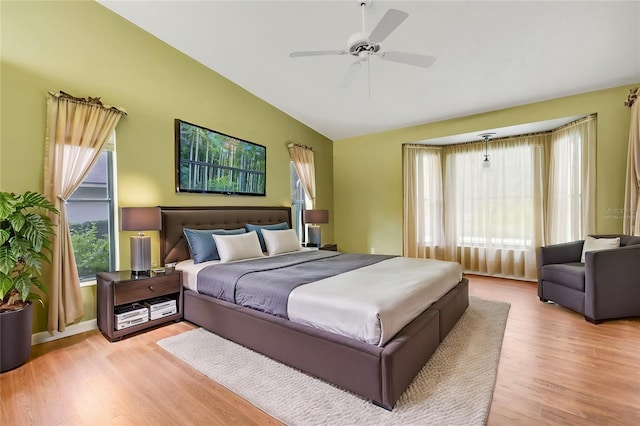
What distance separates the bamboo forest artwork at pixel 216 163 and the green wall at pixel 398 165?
210cm

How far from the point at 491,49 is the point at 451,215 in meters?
3.15

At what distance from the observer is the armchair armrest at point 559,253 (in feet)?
12.5

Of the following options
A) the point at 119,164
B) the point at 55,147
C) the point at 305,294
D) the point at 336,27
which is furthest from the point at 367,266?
the point at 55,147

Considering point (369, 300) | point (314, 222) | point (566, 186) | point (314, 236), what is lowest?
point (369, 300)

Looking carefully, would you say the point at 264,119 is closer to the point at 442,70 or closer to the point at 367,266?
the point at 442,70

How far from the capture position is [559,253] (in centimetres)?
383

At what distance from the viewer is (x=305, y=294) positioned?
221cm

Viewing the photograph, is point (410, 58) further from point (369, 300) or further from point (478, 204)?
point (478, 204)

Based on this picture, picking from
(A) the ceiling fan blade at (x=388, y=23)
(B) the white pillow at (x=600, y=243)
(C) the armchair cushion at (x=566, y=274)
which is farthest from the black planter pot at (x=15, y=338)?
(B) the white pillow at (x=600, y=243)

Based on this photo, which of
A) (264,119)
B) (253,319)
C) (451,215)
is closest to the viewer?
(253,319)

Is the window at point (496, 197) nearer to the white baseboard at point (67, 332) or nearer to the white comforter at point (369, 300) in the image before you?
the white comforter at point (369, 300)

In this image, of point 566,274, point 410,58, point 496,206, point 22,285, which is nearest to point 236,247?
point 22,285

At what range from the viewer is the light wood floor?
173 cm

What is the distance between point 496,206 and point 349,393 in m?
4.58
